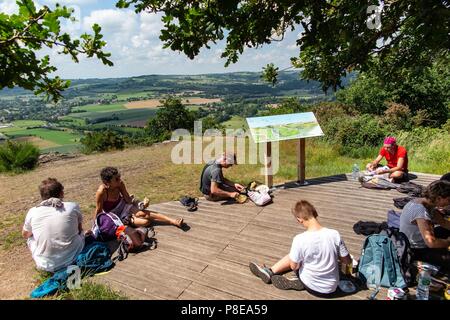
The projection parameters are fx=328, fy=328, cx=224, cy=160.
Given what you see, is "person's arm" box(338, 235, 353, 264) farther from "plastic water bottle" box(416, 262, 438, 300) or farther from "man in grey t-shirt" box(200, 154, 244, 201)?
"man in grey t-shirt" box(200, 154, 244, 201)

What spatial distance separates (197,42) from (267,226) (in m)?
3.46

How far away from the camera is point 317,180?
760 cm

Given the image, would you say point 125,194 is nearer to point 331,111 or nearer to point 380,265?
point 380,265

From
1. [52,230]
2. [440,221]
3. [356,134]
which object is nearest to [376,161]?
[440,221]

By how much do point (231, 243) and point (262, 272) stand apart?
103cm

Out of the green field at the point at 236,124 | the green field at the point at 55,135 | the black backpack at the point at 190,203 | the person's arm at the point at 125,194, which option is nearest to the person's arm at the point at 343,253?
the black backpack at the point at 190,203

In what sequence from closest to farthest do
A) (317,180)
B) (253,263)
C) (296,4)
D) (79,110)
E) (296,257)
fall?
1. (296,4)
2. (296,257)
3. (253,263)
4. (317,180)
5. (79,110)

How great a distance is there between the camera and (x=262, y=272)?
3881 millimetres

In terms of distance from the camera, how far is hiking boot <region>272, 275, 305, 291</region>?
12.0 feet

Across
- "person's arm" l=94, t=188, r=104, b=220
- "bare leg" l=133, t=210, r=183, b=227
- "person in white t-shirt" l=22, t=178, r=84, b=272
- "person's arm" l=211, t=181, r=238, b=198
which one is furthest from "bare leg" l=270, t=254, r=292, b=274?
"person's arm" l=94, t=188, r=104, b=220

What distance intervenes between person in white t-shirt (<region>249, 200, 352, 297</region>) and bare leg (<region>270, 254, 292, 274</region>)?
0.56ft

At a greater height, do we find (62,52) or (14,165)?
(62,52)
